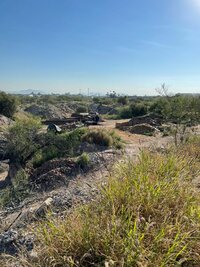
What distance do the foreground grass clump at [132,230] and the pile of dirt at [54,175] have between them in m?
5.68

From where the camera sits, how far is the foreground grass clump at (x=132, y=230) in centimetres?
254

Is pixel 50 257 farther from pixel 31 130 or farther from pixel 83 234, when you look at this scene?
pixel 31 130

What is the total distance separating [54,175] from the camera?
981cm

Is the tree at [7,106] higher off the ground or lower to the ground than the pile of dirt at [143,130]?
higher

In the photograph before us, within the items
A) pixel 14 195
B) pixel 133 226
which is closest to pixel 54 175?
pixel 14 195

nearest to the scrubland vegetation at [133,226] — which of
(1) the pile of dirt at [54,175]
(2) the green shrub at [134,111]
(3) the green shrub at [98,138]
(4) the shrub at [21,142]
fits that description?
(1) the pile of dirt at [54,175]

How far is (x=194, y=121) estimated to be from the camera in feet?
51.2

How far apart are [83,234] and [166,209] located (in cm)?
103

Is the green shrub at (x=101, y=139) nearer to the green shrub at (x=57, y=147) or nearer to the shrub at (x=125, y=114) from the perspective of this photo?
the green shrub at (x=57, y=147)

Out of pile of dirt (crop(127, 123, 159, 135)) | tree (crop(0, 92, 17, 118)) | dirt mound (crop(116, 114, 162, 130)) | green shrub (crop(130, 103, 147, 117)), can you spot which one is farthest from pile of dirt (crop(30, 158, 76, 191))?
green shrub (crop(130, 103, 147, 117))

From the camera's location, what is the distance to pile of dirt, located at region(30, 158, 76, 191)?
30.0 ft

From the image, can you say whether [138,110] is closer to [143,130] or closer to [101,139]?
[143,130]

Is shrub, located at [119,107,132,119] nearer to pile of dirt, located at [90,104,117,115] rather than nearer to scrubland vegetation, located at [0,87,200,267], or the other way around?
pile of dirt, located at [90,104,117,115]

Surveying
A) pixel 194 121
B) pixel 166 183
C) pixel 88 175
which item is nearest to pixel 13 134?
pixel 88 175
